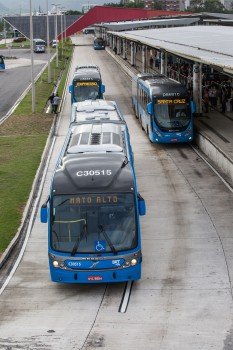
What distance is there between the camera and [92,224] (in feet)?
55.7

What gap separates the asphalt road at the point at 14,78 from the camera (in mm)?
57181

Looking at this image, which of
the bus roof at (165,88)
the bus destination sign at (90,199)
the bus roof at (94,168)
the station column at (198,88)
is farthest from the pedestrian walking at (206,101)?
the bus destination sign at (90,199)

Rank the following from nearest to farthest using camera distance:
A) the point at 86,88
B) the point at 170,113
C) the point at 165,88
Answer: the point at 170,113, the point at 165,88, the point at 86,88

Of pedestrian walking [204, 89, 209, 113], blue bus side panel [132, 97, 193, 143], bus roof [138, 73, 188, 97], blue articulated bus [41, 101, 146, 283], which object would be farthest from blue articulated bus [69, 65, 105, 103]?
blue articulated bus [41, 101, 146, 283]

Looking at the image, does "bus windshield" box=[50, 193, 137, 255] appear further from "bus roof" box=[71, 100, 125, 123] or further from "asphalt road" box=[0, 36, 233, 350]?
"bus roof" box=[71, 100, 125, 123]

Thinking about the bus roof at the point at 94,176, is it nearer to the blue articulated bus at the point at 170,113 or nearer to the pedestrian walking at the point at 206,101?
the blue articulated bus at the point at 170,113

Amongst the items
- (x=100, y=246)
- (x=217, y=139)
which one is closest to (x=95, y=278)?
(x=100, y=246)

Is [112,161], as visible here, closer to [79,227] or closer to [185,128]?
[79,227]

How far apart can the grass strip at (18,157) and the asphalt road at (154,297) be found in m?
1.07

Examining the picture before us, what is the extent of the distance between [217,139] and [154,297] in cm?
1806

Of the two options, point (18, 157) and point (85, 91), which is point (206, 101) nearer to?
point (85, 91)

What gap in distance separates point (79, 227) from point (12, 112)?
110 feet

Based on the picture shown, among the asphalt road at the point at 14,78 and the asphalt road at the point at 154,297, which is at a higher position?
the asphalt road at the point at 154,297

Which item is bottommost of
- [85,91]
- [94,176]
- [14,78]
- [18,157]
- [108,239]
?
[14,78]
